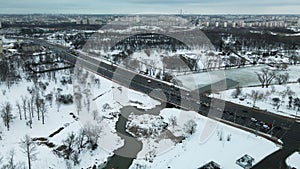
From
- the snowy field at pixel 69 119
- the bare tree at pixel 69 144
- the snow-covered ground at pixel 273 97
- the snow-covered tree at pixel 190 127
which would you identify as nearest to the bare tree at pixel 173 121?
the snow-covered tree at pixel 190 127

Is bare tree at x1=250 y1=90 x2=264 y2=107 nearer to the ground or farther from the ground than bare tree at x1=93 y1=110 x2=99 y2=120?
farther from the ground

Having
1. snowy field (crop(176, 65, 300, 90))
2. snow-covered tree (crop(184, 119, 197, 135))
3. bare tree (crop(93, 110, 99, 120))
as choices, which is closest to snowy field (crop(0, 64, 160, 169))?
bare tree (crop(93, 110, 99, 120))

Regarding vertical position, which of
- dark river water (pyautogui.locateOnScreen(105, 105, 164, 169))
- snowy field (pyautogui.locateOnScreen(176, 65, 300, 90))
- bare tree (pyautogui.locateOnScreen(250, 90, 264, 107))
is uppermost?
snowy field (pyautogui.locateOnScreen(176, 65, 300, 90))

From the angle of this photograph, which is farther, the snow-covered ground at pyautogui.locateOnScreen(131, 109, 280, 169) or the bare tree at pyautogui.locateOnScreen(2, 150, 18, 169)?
the snow-covered ground at pyautogui.locateOnScreen(131, 109, 280, 169)

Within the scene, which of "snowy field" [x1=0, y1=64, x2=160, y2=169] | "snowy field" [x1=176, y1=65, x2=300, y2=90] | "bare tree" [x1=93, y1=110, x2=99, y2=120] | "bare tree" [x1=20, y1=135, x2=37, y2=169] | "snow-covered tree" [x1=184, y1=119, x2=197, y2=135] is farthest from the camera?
"snowy field" [x1=176, y1=65, x2=300, y2=90]

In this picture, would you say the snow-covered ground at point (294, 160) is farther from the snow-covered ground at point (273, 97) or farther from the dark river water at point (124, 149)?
the dark river water at point (124, 149)

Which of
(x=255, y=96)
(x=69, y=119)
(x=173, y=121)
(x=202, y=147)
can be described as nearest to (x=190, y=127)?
(x=173, y=121)

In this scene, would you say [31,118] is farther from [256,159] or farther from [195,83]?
[195,83]

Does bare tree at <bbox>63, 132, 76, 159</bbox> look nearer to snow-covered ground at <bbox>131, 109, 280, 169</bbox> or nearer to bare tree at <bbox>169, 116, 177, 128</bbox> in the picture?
snow-covered ground at <bbox>131, 109, 280, 169</bbox>
